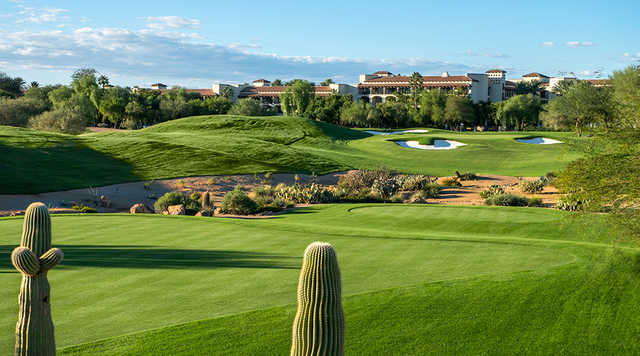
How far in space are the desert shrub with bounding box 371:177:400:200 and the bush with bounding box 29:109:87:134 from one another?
42539 mm

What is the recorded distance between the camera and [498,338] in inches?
311

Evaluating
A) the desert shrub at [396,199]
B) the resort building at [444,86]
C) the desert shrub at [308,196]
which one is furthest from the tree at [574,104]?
the resort building at [444,86]

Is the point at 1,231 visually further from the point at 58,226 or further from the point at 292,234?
the point at 292,234

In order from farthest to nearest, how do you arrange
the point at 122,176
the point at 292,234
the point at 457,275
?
1. the point at 122,176
2. the point at 292,234
3. the point at 457,275

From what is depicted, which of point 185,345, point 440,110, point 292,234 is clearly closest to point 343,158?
point 292,234

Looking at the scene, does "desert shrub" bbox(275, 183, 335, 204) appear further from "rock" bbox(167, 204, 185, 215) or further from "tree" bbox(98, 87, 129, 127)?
"tree" bbox(98, 87, 129, 127)

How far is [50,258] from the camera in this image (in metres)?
4.98

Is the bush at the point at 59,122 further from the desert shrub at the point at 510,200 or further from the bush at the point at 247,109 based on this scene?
the desert shrub at the point at 510,200

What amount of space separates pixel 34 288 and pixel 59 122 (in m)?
61.7

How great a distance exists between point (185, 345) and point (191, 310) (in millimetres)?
927

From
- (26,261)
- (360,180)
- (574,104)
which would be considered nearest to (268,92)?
(574,104)

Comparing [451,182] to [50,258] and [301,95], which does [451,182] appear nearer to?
[50,258]

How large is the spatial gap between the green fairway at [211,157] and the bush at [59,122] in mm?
10382

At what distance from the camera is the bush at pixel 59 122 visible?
198ft
